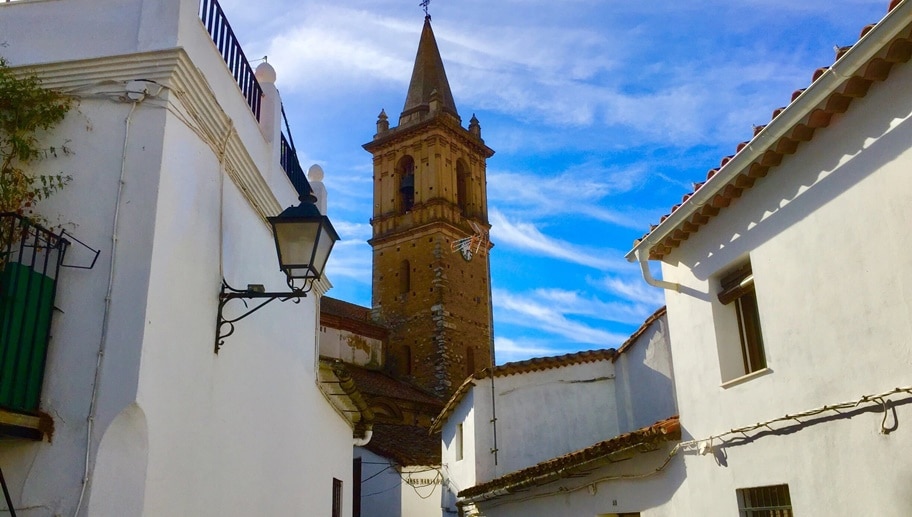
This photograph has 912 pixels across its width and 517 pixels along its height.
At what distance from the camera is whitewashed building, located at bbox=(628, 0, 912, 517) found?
206 inches

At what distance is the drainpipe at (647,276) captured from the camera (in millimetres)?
8289

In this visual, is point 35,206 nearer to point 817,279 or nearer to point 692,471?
point 817,279

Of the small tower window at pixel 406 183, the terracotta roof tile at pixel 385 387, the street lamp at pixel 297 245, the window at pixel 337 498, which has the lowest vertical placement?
the window at pixel 337 498

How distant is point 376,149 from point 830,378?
32.6m

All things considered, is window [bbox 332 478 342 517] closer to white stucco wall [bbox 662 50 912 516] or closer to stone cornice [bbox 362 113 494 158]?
white stucco wall [bbox 662 50 912 516]

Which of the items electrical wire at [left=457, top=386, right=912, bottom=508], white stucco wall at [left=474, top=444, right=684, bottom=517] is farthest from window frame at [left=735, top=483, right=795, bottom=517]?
white stucco wall at [left=474, top=444, right=684, bottom=517]

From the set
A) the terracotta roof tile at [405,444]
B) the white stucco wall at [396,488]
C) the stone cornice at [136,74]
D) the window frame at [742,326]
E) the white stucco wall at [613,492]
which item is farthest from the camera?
the terracotta roof tile at [405,444]

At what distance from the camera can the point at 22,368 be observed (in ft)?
13.7

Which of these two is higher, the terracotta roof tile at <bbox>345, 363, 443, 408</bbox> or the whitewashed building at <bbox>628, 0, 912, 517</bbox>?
the terracotta roof tile at <bbox>345, 363, 443, 408</bbox>

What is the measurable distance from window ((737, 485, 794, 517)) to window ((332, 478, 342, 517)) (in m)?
4.90

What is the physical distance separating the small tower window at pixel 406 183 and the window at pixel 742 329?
92.7 feet

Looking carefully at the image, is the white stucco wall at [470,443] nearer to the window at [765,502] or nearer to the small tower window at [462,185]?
the window at [765,502]

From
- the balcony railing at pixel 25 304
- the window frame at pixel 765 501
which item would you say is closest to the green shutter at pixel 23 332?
the balcony railing at pixel 25 304

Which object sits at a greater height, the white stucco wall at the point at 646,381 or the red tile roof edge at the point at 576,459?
the white stucco wall at the point at 646,381
